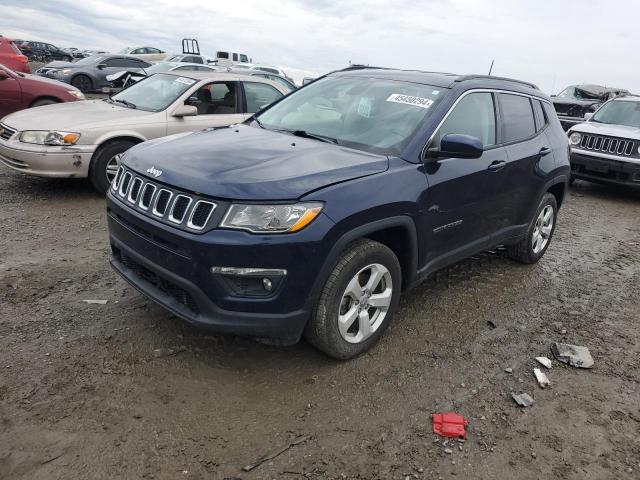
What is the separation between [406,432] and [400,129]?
1967mm

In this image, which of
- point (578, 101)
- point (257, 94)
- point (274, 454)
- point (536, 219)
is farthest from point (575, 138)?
point (274, 454)

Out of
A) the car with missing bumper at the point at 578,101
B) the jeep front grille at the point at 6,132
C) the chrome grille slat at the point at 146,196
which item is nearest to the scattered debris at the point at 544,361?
the chrome grille slat at the point at 146,196

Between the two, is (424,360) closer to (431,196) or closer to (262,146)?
(431,196)

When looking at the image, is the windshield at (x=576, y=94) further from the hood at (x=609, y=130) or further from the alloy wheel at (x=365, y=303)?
the alloy wheel at (x=365, y=303)

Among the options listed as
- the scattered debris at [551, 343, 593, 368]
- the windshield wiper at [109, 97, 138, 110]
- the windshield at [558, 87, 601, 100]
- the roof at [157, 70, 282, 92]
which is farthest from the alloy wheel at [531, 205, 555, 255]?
the windshield at [558, 87, 601, 100]

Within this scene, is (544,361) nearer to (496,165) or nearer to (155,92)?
(496,165)

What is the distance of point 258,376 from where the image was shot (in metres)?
3.07

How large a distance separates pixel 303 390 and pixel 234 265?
0.89m

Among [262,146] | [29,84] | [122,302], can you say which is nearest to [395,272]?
[262,146]

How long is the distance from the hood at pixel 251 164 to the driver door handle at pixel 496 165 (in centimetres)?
116

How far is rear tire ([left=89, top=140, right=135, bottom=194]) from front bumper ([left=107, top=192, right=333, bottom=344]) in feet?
11.7

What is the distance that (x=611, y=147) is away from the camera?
879cm

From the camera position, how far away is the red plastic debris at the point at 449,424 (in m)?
2.71

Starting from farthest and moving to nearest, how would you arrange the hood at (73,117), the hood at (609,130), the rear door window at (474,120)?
the hood at (609,130) < the hood at (73,117) < the rear door window at (474,120)
